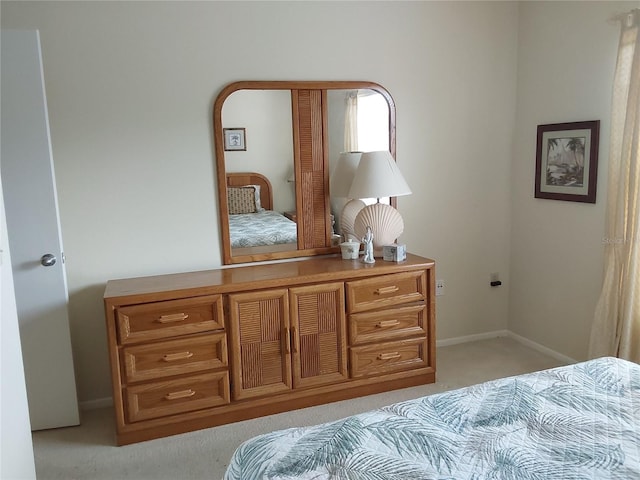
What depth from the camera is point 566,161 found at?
11.0ft

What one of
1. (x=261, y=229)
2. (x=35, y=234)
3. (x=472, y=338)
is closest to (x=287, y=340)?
(x=261, y=229)

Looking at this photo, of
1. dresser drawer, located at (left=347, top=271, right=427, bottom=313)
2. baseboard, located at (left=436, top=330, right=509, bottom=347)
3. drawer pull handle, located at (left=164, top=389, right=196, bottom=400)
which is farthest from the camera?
baseboard, located at (left=436, top=330, right=509, bottom=347)

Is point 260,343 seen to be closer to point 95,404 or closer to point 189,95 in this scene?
point 95,404

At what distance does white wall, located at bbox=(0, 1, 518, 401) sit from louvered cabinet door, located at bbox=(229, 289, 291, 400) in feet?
1.73

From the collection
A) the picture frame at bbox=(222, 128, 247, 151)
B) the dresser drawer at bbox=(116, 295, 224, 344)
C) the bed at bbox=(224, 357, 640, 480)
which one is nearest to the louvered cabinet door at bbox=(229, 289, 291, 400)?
the dresser drawer at bbox=(116, 295, 224, 344)

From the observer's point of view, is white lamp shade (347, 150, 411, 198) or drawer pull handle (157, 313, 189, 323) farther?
white lamp shade (347, 150, 411, 198)

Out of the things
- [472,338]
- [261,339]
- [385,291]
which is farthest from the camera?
→ [472,338]

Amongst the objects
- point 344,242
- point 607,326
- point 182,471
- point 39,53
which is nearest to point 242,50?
point 39,53

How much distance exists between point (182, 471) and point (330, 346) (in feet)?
3.26

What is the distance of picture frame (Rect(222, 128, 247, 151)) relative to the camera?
3096 mm

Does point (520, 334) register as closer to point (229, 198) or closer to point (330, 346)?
point (330, 346)

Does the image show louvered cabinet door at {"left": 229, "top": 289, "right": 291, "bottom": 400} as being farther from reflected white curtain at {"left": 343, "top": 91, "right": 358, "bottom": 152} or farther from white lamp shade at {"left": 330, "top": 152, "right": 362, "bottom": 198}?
reflected white curtain at {"left": 343, "top": 91, "right": 358, "bottom": 152}

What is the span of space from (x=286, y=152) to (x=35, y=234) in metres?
1.44

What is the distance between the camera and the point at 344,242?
341 cm
